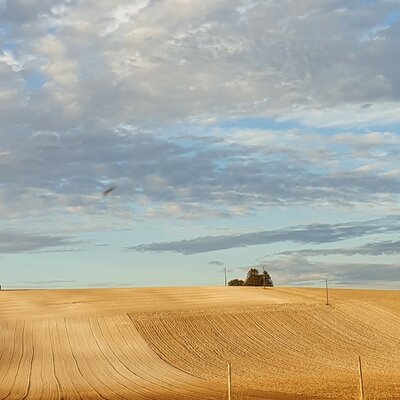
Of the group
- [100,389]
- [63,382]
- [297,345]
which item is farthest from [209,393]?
[297,345]

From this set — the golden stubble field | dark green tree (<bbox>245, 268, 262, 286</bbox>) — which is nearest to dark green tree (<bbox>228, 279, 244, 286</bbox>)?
dark green tree (<bbox>245, 268, 262, 286</bbox>)

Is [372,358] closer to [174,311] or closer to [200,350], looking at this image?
[200,350]

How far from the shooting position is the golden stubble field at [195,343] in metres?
40.2

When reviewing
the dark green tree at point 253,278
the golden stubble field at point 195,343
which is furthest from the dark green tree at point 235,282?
the golden stubble field at point 195,343

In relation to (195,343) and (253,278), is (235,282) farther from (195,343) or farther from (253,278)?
(195,343)

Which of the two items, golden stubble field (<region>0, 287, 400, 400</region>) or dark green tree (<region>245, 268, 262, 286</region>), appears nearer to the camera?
golden stubble field (<region>0, 287, 400, 400</region>)

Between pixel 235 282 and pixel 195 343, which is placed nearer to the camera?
pixel 195 343

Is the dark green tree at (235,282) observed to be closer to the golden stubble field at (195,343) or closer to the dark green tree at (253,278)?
the dark green tree at (253,278)

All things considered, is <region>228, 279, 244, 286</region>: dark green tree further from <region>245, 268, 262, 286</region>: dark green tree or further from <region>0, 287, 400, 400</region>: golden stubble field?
<region>0, 287, 400, 400</region>: golden stubble field

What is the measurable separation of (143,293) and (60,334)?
18909 mm

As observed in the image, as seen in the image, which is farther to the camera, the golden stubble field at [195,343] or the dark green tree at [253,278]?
the dark green tree at [253,278]

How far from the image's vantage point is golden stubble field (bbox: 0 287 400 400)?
132ft

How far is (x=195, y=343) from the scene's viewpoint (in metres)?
55.9

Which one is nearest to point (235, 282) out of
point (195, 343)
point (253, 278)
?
point (253, 278)
